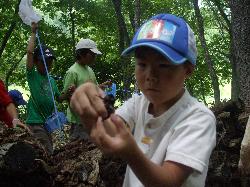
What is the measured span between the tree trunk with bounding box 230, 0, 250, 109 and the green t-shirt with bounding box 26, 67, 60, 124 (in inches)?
158

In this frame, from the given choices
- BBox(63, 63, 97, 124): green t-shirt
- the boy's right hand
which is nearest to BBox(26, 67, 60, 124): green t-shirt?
BBox(63, 63, 97, 124): green t-shirt

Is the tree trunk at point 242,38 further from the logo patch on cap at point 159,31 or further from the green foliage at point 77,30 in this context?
the logo patch on cap at point 159,31

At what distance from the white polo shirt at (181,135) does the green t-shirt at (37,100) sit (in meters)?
4.23

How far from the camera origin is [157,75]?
5.38ft

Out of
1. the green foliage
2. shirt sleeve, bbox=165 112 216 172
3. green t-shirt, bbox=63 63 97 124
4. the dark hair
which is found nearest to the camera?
shirt sleeve, bbox=165 112 216 172

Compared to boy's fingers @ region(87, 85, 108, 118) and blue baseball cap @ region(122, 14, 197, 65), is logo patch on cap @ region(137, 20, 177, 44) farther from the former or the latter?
boy's fingers @ region(87, 85, 108, 118)

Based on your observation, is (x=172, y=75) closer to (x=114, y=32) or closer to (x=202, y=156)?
(x=202, y=156)

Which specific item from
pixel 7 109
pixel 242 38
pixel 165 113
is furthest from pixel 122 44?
pixel 165 113

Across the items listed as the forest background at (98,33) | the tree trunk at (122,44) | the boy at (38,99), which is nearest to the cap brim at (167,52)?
the boy at (38,99)

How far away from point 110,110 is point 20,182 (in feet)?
10.8

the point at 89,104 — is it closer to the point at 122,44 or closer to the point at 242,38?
the point at 242,38

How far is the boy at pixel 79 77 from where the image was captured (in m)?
6.32

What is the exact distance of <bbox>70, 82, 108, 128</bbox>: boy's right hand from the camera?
1.33 metres

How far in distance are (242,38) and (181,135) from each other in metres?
6.88
